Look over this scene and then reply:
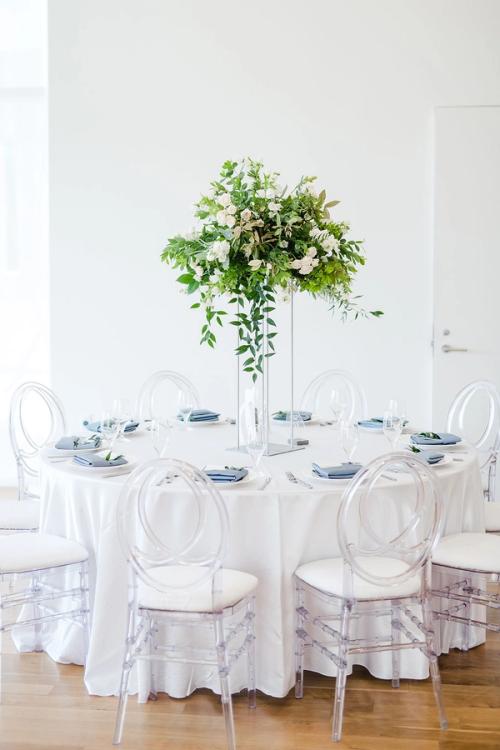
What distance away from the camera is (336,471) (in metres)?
3.22

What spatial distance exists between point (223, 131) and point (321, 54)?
79 cm

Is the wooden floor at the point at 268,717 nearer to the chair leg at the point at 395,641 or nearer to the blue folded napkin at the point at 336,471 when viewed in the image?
the chair leg at the point at 395,641

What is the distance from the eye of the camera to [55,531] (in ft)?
11.6

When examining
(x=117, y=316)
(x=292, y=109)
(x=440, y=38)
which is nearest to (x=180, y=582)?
(x=117, y=316)

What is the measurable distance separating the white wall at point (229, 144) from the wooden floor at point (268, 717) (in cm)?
285

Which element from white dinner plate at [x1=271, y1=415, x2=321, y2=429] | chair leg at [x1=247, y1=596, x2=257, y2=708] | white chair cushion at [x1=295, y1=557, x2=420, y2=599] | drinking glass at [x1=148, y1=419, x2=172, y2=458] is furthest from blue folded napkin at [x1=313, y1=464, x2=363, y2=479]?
white dinner plate at [x1=271, y1=415, x2=321, y2=429]

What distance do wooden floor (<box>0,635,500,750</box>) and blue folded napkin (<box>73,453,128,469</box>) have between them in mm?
784

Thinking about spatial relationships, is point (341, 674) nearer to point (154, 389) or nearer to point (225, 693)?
point (225, 693)

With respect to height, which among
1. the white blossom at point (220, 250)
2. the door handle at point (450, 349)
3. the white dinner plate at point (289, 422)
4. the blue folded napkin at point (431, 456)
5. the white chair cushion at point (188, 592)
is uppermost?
the white blossom at point (220, 250)

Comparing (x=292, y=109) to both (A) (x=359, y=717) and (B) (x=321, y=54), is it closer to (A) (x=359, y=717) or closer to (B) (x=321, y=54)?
(B) (x=321, y=54)

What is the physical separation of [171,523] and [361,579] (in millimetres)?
669

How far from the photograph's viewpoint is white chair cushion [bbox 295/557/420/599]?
291 cm

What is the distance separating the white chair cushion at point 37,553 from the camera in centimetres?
319

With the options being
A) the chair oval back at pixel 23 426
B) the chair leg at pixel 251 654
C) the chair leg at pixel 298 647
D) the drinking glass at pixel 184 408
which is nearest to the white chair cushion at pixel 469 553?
the chair leg at pixel 298 647
